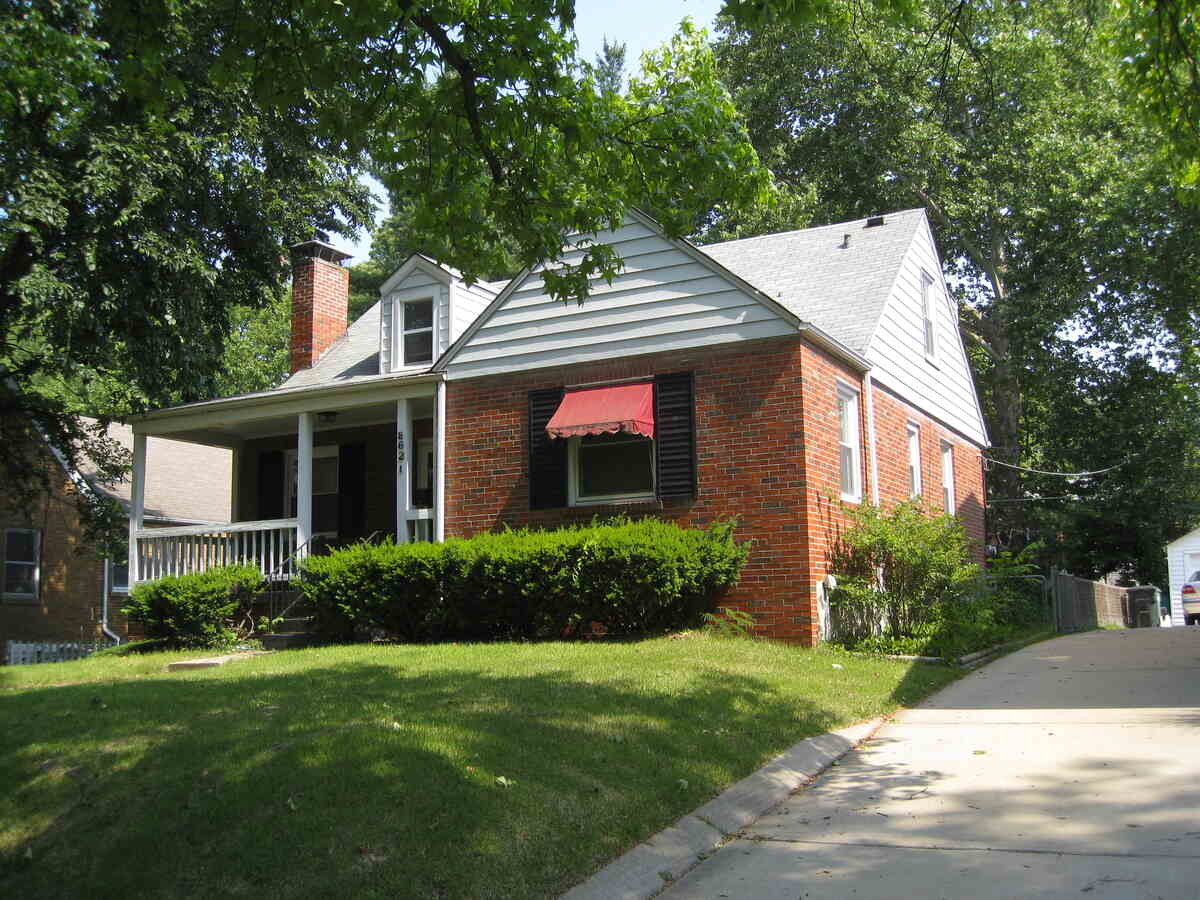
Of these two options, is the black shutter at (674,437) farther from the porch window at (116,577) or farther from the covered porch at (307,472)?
the porch window at (116,577)

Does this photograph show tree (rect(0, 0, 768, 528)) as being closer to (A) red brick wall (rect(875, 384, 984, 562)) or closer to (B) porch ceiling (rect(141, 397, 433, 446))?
(B) porch ceiling (rect(141, 397, 433, 446))

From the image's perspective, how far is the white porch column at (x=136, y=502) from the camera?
55.2 ft

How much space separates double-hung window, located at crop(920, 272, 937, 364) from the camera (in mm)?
18453

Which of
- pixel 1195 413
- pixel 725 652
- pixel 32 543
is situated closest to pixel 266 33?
pixel 725 652

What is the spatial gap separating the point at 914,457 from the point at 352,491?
948cm

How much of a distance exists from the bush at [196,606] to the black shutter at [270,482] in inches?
153

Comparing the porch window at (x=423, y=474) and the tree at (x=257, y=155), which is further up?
the tree at (x=257, y=155)

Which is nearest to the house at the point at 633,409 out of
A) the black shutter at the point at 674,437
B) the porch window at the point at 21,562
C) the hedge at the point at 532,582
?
the black shutter at the point at 674,437

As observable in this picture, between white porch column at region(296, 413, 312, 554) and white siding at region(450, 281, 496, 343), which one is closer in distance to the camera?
white porch column at region(296, 413, 312, 554)

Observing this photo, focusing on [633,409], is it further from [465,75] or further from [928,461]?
[928,461]

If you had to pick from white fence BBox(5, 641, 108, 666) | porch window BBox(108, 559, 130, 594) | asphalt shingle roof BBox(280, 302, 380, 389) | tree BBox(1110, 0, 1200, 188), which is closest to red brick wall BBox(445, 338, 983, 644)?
asphalt shingle roof BBox(280, 302, 380, 389)

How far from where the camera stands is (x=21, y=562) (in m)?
22.3

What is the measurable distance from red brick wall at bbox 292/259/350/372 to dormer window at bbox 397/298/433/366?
3108 millimetres

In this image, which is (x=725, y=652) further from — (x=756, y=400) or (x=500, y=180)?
(x=500, y=180)
